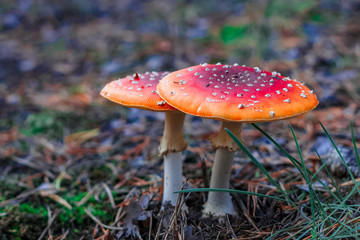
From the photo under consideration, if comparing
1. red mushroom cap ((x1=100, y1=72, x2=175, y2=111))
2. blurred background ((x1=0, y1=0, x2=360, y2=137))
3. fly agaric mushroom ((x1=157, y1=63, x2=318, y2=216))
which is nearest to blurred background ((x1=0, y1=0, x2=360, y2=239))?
blurred background ((x1=0, y1=0, x2=360, y2=137))

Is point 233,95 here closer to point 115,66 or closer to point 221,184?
point 221,184

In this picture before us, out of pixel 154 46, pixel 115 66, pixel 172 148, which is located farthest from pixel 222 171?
pixel 154 46

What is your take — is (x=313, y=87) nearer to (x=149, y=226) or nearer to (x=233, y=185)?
(x=233, y=185)

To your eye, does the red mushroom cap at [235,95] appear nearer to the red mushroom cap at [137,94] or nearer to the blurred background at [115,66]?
the red mushroom cap at [137,94]

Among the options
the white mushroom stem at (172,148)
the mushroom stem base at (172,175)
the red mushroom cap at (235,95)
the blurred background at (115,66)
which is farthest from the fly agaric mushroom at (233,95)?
the blurred background at (115,66)

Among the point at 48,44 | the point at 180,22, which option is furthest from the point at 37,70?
the point at 180,22

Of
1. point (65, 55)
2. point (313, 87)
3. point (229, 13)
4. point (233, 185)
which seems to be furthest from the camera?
point (229, 13)
